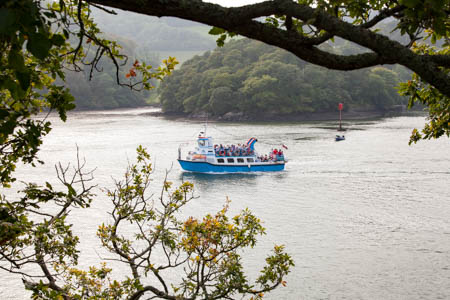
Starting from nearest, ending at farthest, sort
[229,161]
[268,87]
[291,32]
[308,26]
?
[308,26] → [291,32] → [229,161] → [268,87]

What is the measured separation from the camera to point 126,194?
745 cm

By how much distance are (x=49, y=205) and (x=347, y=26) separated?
28436mm

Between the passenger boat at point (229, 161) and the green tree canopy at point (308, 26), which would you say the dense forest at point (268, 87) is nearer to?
the passenger boat at point (229, 161)

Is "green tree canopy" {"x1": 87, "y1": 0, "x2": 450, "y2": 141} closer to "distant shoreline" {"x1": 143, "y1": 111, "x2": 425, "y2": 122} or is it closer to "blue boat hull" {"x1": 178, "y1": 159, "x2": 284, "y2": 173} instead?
"blue boat hull" {"x1": 178, "y1": 159, "x2": 284, "y2": 173}

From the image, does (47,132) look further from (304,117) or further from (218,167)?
(304,117)

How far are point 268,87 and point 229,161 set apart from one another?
2002 inches

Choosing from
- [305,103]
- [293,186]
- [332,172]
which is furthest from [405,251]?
[305,103]

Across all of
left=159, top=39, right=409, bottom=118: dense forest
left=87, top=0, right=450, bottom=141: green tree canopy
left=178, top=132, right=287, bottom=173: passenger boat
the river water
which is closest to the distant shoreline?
left=159, top=39, right=409, bottom=118: dense forest

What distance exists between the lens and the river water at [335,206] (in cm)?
1861

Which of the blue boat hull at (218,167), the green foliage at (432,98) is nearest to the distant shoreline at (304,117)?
the blue boat hull at (218,167)

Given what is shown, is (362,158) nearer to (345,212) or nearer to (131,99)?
(345,212)

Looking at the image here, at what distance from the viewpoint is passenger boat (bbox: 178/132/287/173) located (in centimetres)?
3997

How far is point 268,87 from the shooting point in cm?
8906

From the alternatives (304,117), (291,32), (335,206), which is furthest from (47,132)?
(304,117)
